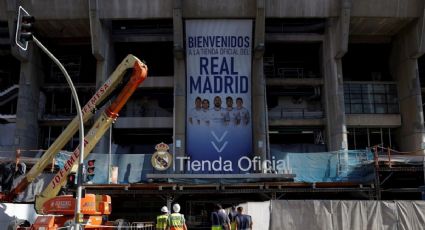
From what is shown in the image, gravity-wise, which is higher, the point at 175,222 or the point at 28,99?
the point at 28,99

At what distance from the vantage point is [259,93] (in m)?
34.4

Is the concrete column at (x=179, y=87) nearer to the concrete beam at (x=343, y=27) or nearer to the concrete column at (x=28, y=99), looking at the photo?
the concrete column at (x=28, y=99)

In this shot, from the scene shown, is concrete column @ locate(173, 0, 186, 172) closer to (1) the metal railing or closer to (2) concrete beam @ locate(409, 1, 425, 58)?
(1) the metal railing

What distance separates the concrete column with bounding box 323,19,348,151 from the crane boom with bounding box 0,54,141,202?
17.7 metres

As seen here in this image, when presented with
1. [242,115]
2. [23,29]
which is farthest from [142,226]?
[242,115]

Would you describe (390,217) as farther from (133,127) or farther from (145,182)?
(133,127)

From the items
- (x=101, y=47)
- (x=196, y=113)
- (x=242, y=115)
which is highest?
(x=101, y=47)

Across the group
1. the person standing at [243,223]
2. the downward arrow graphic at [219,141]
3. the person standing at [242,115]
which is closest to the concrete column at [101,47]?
the downward arrow graphic at [219,141]

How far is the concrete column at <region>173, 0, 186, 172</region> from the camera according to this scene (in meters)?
33.4

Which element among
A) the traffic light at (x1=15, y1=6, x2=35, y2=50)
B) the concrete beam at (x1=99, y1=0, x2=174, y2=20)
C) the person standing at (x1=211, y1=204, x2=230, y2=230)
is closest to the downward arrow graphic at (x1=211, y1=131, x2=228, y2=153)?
the concrete beam at (x1=99, y1=0, x2=174, y2=20)

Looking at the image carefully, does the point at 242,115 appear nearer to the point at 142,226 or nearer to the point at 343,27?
the point at 343,27

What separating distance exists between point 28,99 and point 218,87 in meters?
14.1

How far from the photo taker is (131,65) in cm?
2147

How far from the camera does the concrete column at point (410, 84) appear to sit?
3475cm
